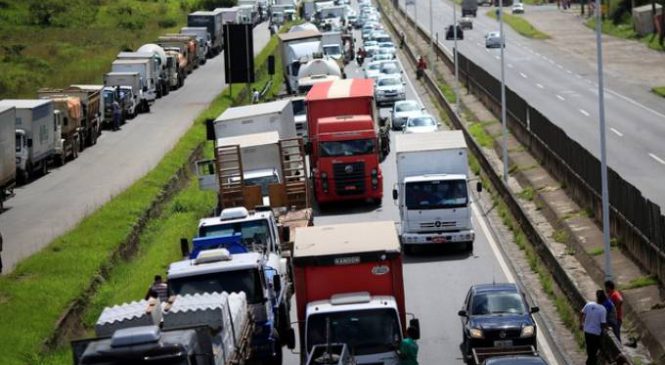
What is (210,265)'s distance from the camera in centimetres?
2702

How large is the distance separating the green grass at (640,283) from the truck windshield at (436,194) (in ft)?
25.9

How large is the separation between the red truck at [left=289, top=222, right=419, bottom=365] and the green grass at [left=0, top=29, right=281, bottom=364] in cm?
585

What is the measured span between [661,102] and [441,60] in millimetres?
28492

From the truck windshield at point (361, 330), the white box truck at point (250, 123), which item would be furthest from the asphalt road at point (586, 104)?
the truck windshield at point (361, 330)

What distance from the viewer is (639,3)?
12288 centimetres

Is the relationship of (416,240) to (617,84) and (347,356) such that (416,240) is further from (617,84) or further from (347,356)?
(617,84)

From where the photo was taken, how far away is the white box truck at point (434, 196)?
128 feet

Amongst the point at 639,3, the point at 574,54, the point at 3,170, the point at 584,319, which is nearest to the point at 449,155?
the point at 584,319

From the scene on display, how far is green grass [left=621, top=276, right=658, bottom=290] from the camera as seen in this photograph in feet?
103

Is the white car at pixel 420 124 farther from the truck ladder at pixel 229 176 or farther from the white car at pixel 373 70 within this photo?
the white car at pixel 373 70

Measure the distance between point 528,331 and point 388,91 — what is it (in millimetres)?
48617

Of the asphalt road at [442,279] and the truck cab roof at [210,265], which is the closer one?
the truck cab roof at [210,265]

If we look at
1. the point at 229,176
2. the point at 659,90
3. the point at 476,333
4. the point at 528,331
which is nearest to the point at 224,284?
the point at 476,333

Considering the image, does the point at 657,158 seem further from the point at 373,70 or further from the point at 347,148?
the point at 373,70
